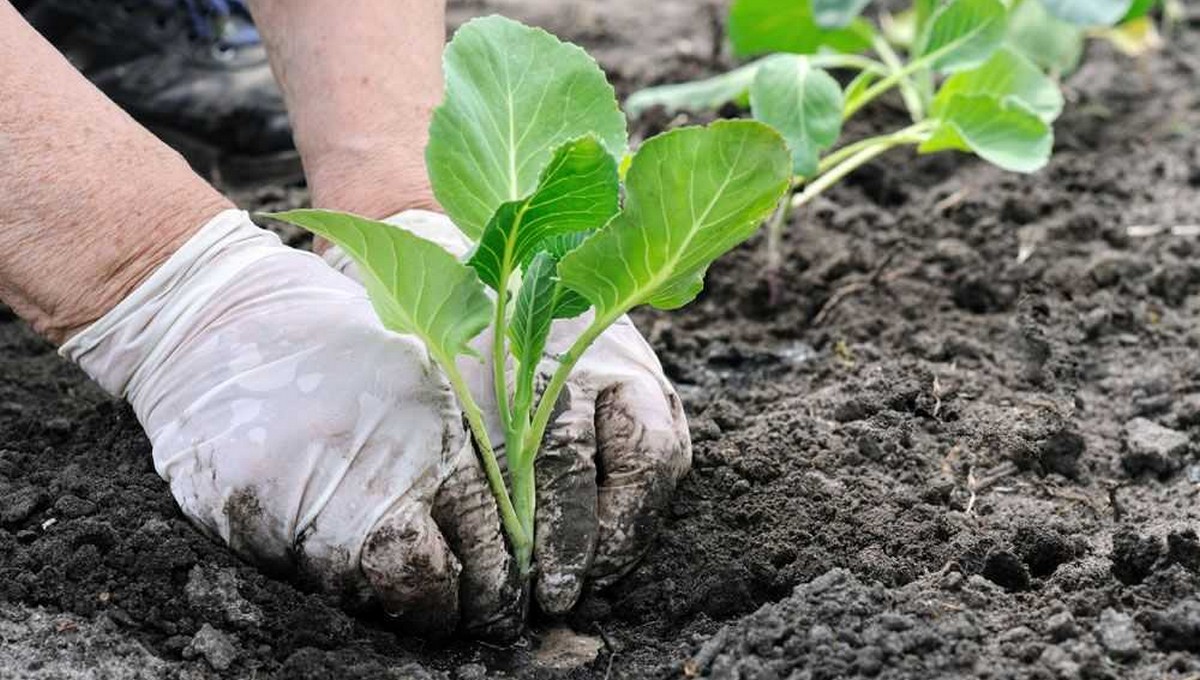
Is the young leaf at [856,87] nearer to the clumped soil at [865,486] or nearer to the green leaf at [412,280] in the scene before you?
the clumped soil at [865,486]

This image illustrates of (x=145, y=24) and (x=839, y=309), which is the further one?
(x=145, y=24)

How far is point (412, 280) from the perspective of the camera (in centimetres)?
136

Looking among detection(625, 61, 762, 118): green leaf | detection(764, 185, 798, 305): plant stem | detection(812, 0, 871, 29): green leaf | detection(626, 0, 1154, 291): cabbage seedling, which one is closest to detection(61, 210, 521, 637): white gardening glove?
detection(626, 0, 1154, 291): cabbage seedling

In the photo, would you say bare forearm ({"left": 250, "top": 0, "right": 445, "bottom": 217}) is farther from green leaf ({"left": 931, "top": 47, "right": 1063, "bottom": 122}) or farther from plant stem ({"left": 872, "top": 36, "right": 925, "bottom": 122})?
plant stem ({"left": 872, "top": 36, "right": 925, "bottom": 122})

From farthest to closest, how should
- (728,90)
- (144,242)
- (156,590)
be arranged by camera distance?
(728,90)
(144,242)
(156,590)

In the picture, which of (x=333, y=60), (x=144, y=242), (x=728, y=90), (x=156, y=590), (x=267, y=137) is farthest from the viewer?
(x=267, y=137)

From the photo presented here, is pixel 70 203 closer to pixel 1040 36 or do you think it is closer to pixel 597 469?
pixel 597 469

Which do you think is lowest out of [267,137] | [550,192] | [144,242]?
[267,137]

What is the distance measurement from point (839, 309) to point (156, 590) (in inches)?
46.3

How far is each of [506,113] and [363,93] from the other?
1.66ft

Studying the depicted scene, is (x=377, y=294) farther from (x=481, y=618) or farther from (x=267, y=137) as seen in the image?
(x=267, y=137)

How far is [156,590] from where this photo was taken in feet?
4.89

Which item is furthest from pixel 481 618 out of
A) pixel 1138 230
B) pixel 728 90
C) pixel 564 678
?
pixel 1138 230

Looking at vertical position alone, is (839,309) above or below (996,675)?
below
